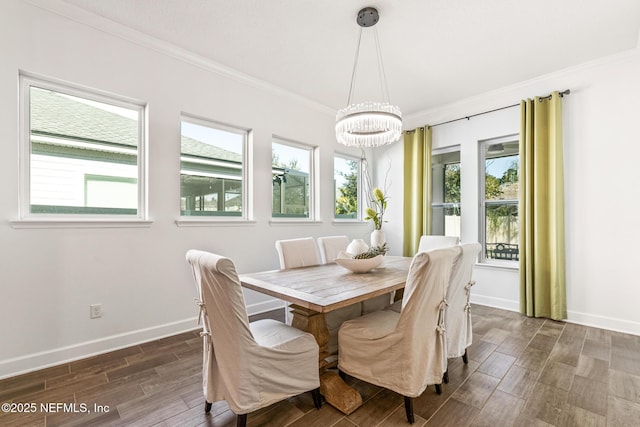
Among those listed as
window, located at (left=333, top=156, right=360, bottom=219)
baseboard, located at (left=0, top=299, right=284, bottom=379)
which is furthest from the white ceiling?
baseboard, located at (left=0, top=299, right=284, bottom=379)

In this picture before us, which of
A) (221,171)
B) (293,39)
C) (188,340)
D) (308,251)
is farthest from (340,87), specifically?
(188,340)

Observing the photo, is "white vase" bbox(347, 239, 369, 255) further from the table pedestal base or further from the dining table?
the table pedestal base

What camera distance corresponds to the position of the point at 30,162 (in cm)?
229

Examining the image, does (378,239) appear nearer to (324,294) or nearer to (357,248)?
(357,248)

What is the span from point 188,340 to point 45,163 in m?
1.89

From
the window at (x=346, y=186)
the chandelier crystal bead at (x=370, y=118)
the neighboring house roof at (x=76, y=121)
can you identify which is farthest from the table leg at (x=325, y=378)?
the window at (x=346, y=186)

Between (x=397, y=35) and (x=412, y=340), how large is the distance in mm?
2544

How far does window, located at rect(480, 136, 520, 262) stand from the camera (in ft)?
12.6

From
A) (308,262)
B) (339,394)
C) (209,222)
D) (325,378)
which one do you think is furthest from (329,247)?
(339,394)

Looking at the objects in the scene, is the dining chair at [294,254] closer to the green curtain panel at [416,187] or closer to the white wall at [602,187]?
the green curtain panel at [416,187]

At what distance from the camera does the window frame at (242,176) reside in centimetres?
308

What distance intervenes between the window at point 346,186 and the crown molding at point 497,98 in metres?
1.14

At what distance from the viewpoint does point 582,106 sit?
3264 mm

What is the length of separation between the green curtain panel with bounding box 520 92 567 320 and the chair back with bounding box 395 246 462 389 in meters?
2.33
